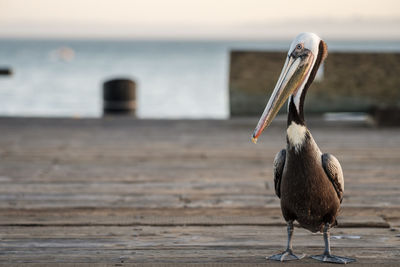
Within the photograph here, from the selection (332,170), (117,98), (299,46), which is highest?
(299,46)

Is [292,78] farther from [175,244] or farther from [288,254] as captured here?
[175,244]

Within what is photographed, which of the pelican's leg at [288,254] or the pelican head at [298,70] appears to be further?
the pelican's leg at [288,254]

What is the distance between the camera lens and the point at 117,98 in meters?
12.2

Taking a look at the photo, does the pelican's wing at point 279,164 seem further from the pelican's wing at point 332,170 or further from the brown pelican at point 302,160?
the pelican's wing at point 332,170

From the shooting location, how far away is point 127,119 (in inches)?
420

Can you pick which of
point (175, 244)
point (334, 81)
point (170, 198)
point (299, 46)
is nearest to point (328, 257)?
point (175, 244)

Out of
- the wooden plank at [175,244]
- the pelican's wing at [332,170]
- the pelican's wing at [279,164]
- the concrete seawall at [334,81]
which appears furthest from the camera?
the concrete seawall at [334,81]

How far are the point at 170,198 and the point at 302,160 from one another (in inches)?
81.0

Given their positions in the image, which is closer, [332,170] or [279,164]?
[332,170]

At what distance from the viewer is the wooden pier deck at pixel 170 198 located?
3.89 metres

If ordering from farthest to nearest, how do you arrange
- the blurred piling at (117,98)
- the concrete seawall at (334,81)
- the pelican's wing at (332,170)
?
the blurred piling at (117,98), the concrete seawall at (334,81), the pelican's wing at (332,170)

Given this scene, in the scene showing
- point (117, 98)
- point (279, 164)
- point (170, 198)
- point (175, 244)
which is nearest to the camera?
point (279, 164)

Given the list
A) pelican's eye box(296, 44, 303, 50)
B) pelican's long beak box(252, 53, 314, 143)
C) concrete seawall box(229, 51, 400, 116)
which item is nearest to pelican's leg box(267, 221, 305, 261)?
pelican's long beak box(252, 53, 314, 143)

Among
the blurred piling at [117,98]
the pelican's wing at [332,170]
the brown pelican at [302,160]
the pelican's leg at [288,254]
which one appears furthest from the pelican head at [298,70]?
the blurred piling at [117,98]
